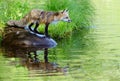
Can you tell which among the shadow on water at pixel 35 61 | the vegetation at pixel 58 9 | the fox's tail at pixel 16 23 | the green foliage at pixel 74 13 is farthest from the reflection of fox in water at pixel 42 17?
the green foliage at pixel 74 13

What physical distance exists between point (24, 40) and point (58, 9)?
295 centimetres

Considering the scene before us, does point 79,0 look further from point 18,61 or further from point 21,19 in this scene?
point 18,61

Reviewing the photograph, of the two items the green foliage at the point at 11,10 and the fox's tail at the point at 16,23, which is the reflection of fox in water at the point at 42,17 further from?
the green foliage at the point at 11,10

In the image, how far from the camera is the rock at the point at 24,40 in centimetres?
1812

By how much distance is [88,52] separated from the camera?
17.2 metres

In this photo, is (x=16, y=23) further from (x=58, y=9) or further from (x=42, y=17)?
(x=58, y=9)

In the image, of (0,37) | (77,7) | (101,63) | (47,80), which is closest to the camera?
(47,80)

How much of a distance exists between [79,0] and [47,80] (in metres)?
9.90

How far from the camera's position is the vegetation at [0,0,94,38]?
19.9m

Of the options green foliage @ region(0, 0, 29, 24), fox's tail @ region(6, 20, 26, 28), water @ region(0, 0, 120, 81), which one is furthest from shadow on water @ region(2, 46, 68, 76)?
green foliage @ region(0, 0, 29, 24)

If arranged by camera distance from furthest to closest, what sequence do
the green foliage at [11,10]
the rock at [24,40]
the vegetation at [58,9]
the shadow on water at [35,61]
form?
A: the vegetation at [58,9], the green foliage at [11,10], the rock at [24,40], the shadow on water at [35,61]

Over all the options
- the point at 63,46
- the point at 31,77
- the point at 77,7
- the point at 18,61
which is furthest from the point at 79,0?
the point at 31,77

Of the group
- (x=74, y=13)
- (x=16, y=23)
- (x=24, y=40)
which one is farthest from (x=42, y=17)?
(x=74, y=13)

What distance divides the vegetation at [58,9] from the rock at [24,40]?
895mm
